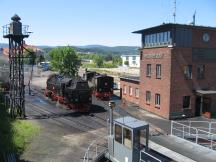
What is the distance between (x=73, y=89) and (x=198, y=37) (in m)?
15.8

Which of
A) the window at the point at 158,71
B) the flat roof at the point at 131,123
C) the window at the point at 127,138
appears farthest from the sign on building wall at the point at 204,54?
the window at the point at 127,138

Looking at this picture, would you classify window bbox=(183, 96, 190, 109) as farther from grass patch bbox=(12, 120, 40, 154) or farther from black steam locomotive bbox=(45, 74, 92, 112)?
grass patch bbox=(12, 120, 40, 154)

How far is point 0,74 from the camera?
187 feet

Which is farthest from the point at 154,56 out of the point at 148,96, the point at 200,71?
the point at 200,71

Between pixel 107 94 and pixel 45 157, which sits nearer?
pixel 45 157

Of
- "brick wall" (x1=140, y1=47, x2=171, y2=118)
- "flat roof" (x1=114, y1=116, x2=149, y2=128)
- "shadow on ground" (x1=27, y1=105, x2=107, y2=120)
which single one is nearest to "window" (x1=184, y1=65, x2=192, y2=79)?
"brick wall" (x1=140, y1=47, x2=171, y2=118)

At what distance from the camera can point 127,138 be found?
18.2m

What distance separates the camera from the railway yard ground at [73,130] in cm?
2156

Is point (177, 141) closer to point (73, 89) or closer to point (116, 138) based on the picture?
point (116, 138)

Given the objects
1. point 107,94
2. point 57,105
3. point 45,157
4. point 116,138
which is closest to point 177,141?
point 116,138

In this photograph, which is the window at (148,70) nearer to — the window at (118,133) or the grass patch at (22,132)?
the grass patch at (22,132)

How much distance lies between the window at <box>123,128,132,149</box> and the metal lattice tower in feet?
64.3

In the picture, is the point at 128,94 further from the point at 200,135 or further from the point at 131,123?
the point at 131,123

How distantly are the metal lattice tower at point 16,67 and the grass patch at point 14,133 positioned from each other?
1394 mm
